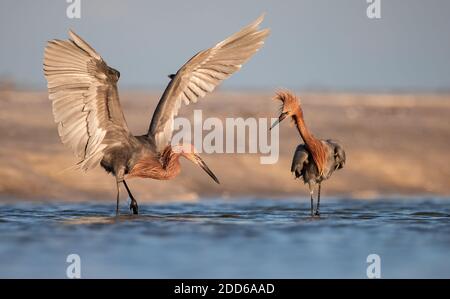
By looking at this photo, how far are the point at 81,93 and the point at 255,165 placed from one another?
7.67 m

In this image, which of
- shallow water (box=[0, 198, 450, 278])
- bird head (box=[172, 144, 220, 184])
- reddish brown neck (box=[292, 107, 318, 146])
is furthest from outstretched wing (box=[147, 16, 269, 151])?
shallow water (box=[0, 198, 450, 278])

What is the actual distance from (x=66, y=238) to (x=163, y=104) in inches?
111

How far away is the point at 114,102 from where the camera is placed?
12.9 meters

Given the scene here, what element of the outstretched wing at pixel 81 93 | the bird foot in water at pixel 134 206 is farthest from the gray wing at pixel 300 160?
the outstretched wing at pixel 81 93

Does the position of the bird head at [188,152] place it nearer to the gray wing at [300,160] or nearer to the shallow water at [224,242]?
the shallow water at [224,242]

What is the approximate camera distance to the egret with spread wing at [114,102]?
12.7 meters

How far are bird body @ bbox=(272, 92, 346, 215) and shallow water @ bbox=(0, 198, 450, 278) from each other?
642mm

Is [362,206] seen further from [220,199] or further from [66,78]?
[66,78]


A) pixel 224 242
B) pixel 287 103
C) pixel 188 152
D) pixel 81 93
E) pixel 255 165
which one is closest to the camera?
pixel 224 242

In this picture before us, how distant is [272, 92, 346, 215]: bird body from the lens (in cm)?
1349

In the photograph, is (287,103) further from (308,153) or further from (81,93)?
(81,93)

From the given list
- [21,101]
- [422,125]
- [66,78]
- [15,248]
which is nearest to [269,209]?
[66,78]

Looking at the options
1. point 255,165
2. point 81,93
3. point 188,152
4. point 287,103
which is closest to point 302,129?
point 287,103
